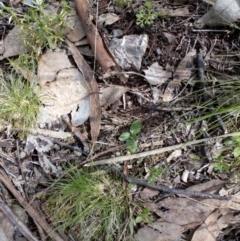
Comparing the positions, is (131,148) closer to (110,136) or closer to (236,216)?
(110,136)

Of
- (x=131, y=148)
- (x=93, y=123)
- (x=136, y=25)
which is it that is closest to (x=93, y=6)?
(x=136, y=25)

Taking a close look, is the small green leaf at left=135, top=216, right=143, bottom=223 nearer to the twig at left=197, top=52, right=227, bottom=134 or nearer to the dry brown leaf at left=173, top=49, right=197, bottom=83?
the twig at left=197, top=52, right=227, bottom=134

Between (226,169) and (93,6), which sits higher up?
(93,6)

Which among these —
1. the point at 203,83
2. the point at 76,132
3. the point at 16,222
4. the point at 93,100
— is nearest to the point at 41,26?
the point at 93,100

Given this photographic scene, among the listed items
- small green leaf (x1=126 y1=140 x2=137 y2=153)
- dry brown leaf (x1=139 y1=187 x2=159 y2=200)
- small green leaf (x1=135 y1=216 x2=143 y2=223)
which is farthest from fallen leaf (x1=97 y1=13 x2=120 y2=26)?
small green leaf (x1=135 y1=216 x2=143 y2=223)

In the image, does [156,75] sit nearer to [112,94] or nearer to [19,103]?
[112,94]
